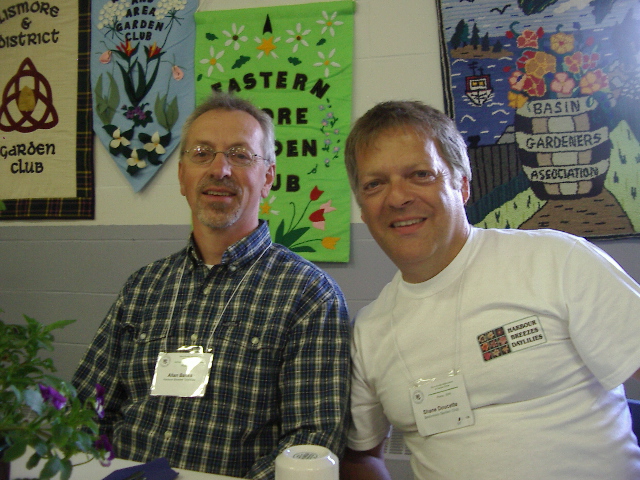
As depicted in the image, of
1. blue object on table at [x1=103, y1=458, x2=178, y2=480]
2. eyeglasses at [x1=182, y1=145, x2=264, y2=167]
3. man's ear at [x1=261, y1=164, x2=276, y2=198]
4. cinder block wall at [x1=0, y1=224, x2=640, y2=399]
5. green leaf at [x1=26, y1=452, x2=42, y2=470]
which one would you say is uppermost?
eyeglasses at [x1=182, y1=145, x2=264, y2=167]

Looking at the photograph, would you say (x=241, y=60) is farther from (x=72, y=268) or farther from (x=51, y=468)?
(x=51, y=468)

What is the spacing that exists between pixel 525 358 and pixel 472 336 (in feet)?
0.41

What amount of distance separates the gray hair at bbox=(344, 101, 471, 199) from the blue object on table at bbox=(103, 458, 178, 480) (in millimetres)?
833

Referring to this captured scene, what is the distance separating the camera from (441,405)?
122 cm

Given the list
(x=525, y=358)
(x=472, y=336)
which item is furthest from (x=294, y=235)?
(x=525, y=358)

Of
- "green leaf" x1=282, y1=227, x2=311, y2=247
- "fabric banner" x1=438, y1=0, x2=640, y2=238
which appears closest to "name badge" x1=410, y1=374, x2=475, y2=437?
"fabric banner" x1=438, y1=0, x2=640, y2=238

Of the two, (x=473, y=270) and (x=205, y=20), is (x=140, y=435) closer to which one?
(x=473, y=270)

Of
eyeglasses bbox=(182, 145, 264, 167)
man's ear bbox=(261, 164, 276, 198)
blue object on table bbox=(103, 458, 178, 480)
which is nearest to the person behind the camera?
blue object on table bbox=(103, 458, 178, 480)

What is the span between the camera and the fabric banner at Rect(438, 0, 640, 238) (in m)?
2.33

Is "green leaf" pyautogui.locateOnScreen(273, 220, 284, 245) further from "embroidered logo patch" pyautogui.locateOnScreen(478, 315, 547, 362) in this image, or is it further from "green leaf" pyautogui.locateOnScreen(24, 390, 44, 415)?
"green leaf" pyautogui.locateOnScreen(24, 390, 44, 415)

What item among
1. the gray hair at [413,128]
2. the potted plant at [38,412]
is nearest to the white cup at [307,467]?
the potted plant at [38,412]

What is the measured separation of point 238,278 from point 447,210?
2.18 feet

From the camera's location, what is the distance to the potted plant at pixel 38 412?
60cm

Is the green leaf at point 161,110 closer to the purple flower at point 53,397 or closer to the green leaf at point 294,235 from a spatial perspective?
the green leaf at point 294,235
